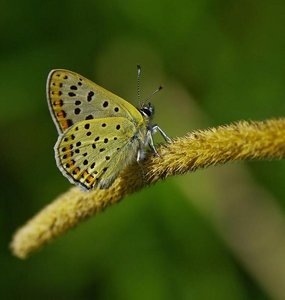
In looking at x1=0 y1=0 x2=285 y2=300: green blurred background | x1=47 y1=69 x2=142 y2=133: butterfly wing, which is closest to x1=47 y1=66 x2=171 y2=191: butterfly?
x1=47 y1=69 x2=142 y2=133: butterfly wing

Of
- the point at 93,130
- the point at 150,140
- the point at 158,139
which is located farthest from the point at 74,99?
the point at 158,139

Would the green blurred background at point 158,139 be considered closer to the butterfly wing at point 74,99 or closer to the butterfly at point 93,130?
the butterfly at point 93,130

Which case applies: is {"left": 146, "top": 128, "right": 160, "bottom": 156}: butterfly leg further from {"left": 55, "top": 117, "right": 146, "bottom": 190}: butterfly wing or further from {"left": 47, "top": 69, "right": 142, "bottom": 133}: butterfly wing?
{"left": 47, "top": 69, "right": 142, "bottom": 133}: butterfly wing

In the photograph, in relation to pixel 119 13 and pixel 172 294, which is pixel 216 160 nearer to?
pixel 172 294

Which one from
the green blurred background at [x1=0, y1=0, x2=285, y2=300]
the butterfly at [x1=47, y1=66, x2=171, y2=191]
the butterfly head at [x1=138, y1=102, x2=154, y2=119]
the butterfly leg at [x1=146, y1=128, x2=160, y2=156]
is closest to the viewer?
→ the butterfly leg at [x1=146, y1=128, x2=160, y2=156]

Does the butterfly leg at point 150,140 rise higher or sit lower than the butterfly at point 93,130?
lower

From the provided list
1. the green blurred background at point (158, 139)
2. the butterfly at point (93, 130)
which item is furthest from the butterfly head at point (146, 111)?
the green blurred background at point (158, 139)

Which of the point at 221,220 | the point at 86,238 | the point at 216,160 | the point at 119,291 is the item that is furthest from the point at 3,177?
the point at 216,160
